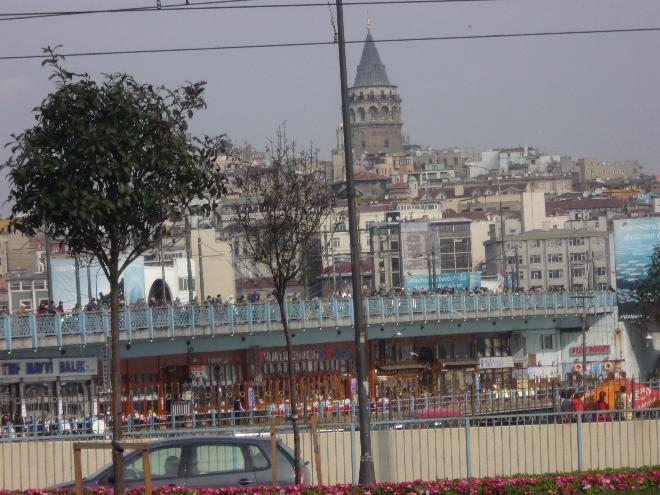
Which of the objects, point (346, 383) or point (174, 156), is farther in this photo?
point (346, 383)

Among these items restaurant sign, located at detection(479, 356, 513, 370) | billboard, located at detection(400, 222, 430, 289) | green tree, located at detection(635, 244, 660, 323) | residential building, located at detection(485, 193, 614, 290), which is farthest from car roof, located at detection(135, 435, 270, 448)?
billboard, located at detection(400, 222, 430, 289)

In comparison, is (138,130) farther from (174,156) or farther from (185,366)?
(185,366)

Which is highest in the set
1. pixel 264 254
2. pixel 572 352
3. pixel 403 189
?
pixel 403 189

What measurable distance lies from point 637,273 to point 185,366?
87.4 ft

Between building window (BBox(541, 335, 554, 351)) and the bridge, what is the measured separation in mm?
1905

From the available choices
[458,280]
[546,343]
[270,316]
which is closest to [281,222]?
[270,316]

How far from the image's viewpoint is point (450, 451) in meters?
23.4

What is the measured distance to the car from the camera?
18.9 meters

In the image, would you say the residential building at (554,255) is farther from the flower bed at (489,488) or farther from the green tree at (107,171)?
the green tree at (107,171)

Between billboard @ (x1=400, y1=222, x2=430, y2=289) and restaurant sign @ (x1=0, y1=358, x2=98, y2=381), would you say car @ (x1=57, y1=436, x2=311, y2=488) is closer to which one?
restaurant sign @ (x1=0, y1=358, x2=98, y2=381)

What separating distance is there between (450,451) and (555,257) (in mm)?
113026

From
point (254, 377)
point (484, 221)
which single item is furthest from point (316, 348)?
point (484, 221)

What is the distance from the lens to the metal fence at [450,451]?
23156 millimetres

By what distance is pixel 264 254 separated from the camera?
2500 centimetres
